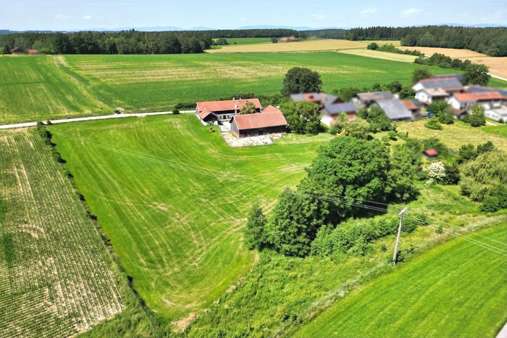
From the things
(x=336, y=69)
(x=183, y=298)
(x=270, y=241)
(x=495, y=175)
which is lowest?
(x=183, y=298)

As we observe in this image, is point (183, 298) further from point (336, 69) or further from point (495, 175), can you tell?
point (336, 69)

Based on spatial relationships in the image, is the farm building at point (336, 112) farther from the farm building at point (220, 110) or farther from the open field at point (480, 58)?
the open field at point (480, 58)

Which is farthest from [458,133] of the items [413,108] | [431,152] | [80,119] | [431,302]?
[80,119]

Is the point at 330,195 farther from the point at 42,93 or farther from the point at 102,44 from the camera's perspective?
the point at 102,44

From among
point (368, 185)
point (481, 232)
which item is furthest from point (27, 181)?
point (481, 232)

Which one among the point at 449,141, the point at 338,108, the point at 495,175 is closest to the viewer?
the point at 495,175

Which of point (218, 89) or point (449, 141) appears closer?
point (449, 141)

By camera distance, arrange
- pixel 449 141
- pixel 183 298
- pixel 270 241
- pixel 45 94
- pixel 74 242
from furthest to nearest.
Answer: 1. pixel 45 94
2. pixel 449 141
3. pixel 74 242
4. pixel 270 241
5. pixel 183 298

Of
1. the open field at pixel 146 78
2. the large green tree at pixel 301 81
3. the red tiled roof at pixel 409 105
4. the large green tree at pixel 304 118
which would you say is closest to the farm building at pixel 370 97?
the red tiled roof at pixel 409 105
